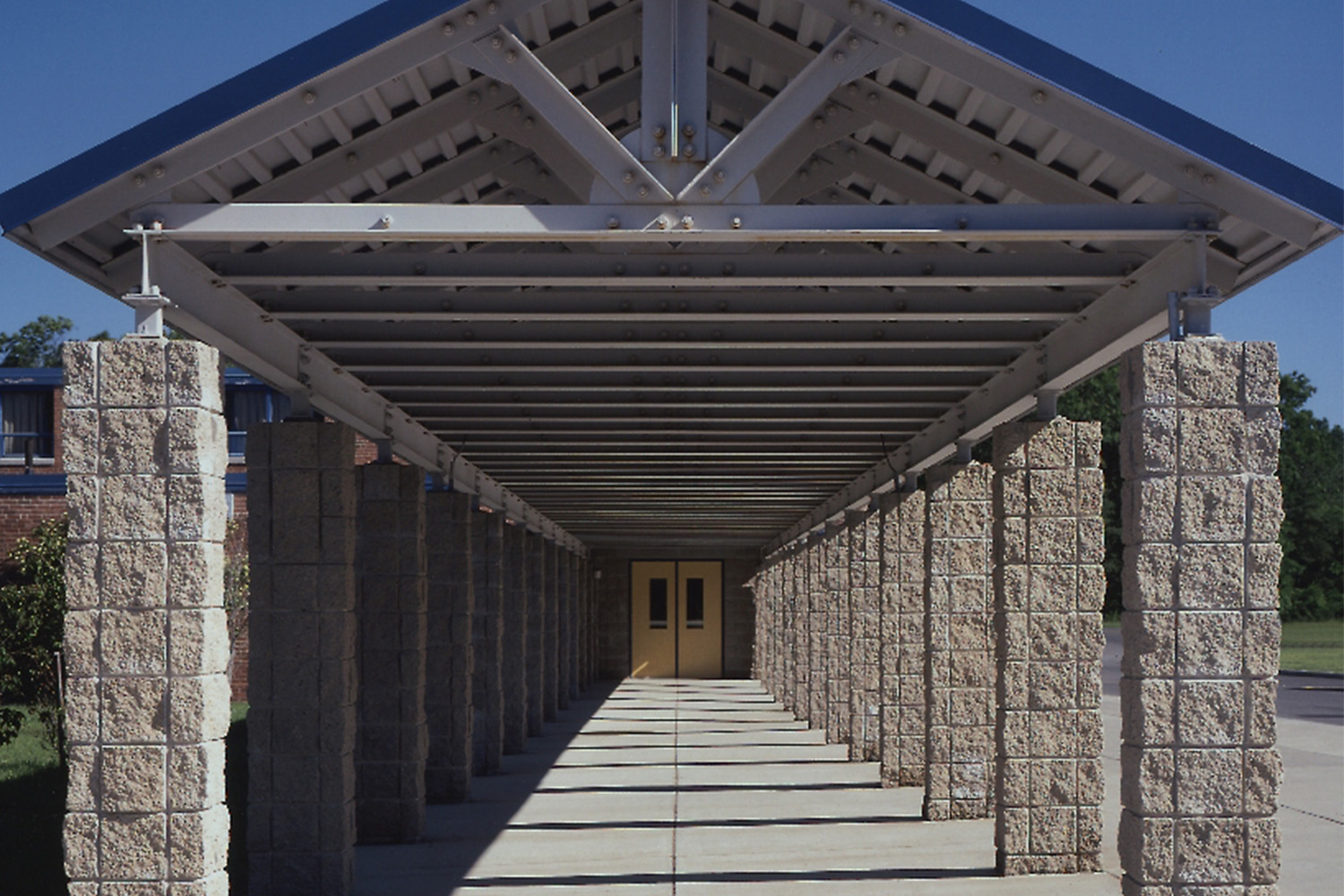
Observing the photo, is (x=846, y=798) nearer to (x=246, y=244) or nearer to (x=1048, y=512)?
(x=1048, y=512)

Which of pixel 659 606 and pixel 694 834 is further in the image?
pixel 659 606

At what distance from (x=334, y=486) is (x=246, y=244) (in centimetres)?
271

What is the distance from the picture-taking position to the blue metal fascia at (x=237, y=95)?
22.9 ft

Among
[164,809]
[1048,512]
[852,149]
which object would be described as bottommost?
[164,809]

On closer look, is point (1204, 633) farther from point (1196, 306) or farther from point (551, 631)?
point (551, 631)

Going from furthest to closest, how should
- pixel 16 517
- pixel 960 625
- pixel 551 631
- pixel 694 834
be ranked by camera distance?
pixel 16 517
pixel 551 631
pixel 694 834
pixel 960 625

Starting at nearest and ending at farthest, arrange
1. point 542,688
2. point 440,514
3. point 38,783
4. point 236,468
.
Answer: point 440,514 → point 38,783 → point 542,688 → point 236,468

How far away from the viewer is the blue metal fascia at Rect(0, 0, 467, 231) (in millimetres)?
6988

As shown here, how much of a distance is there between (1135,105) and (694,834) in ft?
29.4

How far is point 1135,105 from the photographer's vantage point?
7102 mm

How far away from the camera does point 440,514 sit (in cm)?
1584

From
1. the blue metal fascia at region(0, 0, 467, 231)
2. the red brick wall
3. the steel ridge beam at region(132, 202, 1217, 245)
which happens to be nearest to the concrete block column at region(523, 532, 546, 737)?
the red brick wall

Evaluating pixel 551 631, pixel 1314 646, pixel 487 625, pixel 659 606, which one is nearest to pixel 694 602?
pixel 659 606

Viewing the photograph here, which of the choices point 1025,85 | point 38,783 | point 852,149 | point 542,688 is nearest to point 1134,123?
point 1025,85
